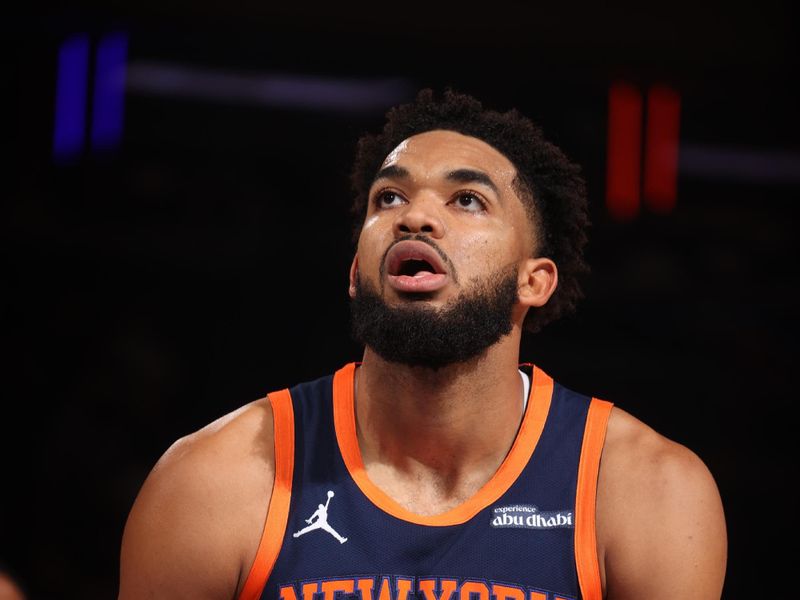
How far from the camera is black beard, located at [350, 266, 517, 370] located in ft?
7.45

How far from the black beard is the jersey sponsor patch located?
36 cm

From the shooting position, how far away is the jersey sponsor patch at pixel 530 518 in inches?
89.1

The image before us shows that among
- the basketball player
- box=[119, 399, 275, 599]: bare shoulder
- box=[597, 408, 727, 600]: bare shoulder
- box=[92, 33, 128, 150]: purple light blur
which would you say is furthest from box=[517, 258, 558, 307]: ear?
box=[92, 33, 128, 150]: purple light blur

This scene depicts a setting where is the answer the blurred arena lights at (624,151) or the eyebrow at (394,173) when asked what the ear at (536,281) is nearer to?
the eyebrow at (394,173)

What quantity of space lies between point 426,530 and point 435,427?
264 millimetres

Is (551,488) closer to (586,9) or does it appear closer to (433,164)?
(433,164)

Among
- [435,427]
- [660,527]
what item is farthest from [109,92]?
[660,527]

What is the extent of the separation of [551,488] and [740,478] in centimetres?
322

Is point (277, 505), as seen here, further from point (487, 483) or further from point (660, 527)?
point (660, 527)

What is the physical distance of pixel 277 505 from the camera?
7.42 ft

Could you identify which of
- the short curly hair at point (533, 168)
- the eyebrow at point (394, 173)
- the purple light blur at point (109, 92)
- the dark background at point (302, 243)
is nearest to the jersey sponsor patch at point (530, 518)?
the short curly hair at point (533, 168)

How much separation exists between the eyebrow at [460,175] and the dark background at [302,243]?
2.64 metres

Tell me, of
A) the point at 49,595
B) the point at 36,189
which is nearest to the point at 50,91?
the point at 36,189

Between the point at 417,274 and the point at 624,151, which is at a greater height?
the point at 624,151
